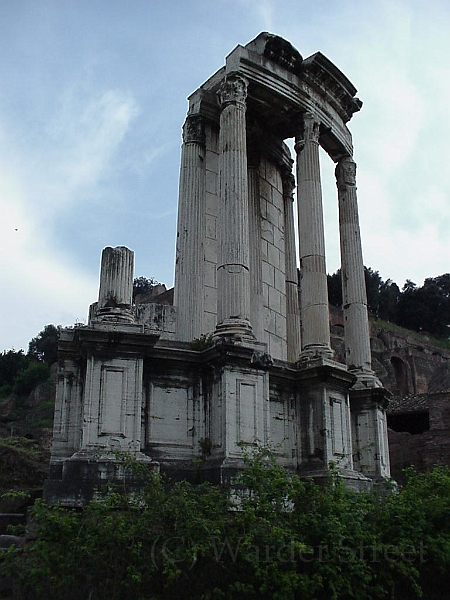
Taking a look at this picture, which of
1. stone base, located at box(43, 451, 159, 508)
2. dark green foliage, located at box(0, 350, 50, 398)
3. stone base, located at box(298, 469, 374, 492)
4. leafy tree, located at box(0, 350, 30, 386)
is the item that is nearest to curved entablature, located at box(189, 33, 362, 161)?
stone base, located at box(298, 469, 374, 492)

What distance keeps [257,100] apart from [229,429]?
23.3ft

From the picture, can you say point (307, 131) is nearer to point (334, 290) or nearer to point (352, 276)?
point (352, 276)

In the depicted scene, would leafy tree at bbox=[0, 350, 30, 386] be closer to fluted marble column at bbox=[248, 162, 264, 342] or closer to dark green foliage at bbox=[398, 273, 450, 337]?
dark green foliage at bbox=[398, 273, 450, 337]

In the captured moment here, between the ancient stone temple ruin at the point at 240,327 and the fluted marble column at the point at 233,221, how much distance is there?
0.03 metres

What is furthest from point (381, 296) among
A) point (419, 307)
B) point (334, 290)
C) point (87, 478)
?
point (87, 478)

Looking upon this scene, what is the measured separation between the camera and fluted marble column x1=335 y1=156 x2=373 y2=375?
47.9 feet

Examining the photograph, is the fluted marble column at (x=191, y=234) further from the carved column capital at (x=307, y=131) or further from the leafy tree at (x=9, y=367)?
the leafy tree at (x=9, y=367)

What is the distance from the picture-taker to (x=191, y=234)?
13656mm

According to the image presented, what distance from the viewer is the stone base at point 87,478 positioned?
9031 mm

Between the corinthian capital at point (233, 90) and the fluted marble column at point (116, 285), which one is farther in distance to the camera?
the corinthian capital at point (233, 90)

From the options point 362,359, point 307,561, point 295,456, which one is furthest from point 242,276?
point 307,561

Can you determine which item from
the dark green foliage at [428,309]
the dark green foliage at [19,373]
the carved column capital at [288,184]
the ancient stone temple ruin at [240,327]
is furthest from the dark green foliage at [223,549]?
the dark green foliage at [428,309]

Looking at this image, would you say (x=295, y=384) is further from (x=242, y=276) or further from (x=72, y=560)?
(x=72, y=560)

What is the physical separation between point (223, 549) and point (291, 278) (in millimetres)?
9315
